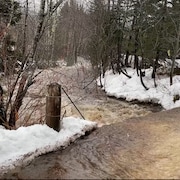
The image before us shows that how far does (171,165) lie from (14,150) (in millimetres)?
2638

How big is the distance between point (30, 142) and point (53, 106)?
0.86 metres

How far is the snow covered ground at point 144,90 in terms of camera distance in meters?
12.6

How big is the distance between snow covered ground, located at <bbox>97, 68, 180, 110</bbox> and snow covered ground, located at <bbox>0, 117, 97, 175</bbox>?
6.85 m

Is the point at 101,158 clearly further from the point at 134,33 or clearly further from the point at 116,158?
the point at 134,33

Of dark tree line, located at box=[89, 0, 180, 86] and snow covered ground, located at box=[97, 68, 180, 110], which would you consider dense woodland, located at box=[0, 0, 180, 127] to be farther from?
snow covered ground, located at box=[97, 68, 180, 110]

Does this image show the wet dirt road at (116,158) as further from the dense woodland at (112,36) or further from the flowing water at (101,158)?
the dense woodland at (112,36)

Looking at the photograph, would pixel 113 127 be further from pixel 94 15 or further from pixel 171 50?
pixel 94 15

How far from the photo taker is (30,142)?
5262 mm

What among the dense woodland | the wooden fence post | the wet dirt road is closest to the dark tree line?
the dense woodland

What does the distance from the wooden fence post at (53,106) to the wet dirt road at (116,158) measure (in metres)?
0.55

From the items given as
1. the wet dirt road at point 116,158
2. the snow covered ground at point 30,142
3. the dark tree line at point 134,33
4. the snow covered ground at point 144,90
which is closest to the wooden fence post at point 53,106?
the snow covered ground at point 30,142

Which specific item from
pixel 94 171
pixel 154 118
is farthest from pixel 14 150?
pixel 154 118

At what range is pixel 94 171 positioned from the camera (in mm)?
4855

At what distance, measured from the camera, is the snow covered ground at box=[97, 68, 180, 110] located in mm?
12588
